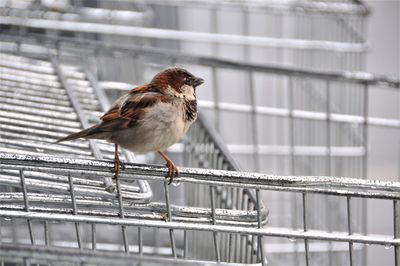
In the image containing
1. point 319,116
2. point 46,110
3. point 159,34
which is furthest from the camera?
point 159,34

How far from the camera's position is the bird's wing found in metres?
2.33

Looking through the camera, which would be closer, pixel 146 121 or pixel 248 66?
pixel 146 121

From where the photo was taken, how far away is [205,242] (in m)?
2.78

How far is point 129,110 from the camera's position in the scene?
7.73 feet

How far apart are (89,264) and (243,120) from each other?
404 cm

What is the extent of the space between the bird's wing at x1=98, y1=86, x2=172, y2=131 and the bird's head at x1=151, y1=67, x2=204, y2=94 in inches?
3.7

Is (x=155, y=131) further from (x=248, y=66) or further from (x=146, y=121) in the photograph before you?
(x=248, y=66)

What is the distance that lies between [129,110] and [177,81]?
25cm

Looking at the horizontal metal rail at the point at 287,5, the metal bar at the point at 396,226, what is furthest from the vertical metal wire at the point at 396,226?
the horizontal metal rail at the point at 287,5

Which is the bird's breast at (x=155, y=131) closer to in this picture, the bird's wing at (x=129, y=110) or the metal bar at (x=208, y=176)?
the bird's wing at (x=129, y=110)

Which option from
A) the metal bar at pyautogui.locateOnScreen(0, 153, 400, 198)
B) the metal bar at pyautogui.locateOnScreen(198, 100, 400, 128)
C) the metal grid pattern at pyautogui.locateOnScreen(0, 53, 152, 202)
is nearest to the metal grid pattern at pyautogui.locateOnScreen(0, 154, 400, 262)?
the metal bar at pyautogui.locateOnScreen(0, 153, 400, 198)

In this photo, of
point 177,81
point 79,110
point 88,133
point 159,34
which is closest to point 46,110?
point 79,110

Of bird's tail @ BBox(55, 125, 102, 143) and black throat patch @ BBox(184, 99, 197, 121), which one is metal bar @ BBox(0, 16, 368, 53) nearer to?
black throat patch @ BBox(184, 99, 197, 121)

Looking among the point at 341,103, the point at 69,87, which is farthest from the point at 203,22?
the point at 69,87
